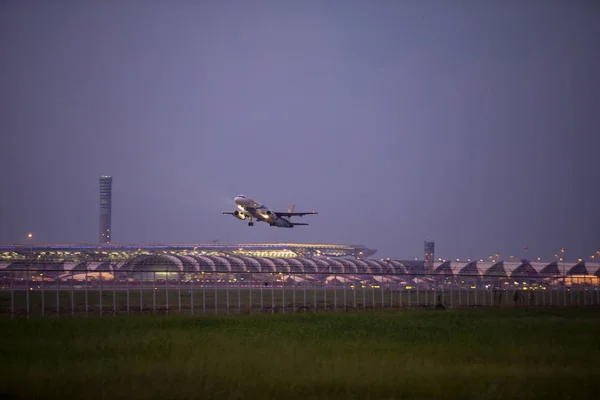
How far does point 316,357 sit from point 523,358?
780cm

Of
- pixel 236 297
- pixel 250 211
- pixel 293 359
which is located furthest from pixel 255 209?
pixel 293 359

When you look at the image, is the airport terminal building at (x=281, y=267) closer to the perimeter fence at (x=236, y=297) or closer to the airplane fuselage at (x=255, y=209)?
the perimeter fence at (x=236, y=297)

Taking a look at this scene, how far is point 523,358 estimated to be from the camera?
87.0ft

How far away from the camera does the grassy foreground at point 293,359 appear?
67.3 feet

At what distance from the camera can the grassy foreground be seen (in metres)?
20.5

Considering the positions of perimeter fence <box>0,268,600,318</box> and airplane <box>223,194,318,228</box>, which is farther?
airplane <box>223,194,318,228</box>

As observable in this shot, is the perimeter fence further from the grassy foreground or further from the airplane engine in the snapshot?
the grassy foreground

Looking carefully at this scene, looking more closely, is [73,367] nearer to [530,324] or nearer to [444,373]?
[444,373]

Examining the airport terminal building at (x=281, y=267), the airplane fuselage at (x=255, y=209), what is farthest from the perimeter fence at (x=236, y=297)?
the airplane fuselage at (x=255, y=209)

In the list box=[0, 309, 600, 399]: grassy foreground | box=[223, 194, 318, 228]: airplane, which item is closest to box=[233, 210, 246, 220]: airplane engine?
box=[223, 194, 318, 228]: airplane

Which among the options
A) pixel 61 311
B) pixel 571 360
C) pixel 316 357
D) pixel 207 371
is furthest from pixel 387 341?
pixel 61 311

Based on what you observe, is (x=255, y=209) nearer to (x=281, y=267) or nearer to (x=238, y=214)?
(x=238, y=214)

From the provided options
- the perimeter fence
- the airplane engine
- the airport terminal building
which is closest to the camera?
the perimeter fence

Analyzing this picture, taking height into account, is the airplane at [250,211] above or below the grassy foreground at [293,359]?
above
